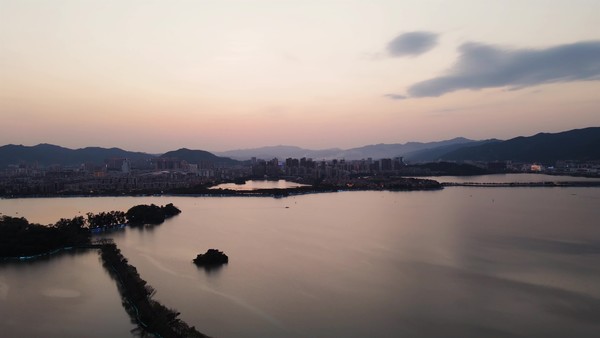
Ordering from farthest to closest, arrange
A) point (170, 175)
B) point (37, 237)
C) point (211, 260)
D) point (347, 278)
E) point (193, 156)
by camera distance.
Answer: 1. point (193, 156)
2. point (170, 175)
3. point (37, 237)
4. point (211, 260)
5. point (347, 278)

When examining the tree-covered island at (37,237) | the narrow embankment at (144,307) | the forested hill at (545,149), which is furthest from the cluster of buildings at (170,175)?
the narrow embankment at (144,307)

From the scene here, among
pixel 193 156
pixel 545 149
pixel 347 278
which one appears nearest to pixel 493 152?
pixel 545 149

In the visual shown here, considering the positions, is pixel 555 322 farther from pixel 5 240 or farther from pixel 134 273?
pixel 5 240

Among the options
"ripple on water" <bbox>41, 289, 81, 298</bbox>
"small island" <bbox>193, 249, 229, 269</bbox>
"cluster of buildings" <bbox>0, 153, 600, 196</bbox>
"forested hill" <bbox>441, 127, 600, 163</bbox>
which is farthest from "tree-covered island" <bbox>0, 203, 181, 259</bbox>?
"forested hill" <bbox>441, 127, 600, 163</bbox>

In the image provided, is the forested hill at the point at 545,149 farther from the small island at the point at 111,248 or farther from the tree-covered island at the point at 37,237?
the tree-covered island at the point at 37,237

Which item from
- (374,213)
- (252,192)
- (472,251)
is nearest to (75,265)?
(472,251)

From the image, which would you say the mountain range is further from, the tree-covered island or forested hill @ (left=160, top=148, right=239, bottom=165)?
the tree-covered island

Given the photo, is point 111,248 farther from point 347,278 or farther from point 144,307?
point 347,278
